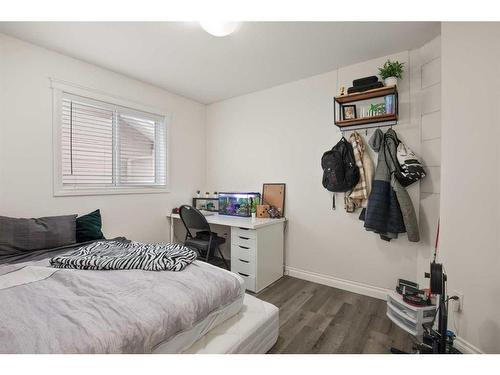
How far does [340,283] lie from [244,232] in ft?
3.85

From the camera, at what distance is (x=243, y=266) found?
244 centimetres

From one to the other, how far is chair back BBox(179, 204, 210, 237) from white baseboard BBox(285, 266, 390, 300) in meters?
1.17

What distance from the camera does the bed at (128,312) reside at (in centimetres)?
85

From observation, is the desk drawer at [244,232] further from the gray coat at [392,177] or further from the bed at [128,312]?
the gray coat at [392,177]

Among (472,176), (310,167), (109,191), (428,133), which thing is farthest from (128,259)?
(428,133)

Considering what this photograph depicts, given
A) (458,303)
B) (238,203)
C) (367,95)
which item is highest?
(367,95)


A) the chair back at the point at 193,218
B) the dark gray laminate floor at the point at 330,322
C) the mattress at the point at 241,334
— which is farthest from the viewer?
the chair back at the point at 193,218

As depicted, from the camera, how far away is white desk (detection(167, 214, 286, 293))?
2.36 metres

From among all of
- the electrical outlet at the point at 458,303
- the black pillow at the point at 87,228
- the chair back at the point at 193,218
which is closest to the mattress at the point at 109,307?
the black pillow at the point at 87,228

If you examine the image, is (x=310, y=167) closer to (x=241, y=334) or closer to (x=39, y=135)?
(x=241, y=334)

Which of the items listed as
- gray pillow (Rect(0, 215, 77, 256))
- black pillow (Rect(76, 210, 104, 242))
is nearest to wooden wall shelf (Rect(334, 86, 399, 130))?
black pillow (Rect(76, 210, 104, 242))

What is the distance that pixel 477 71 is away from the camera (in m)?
1.36

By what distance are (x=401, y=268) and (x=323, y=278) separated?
78 centimetres

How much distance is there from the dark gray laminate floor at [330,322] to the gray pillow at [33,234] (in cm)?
184
